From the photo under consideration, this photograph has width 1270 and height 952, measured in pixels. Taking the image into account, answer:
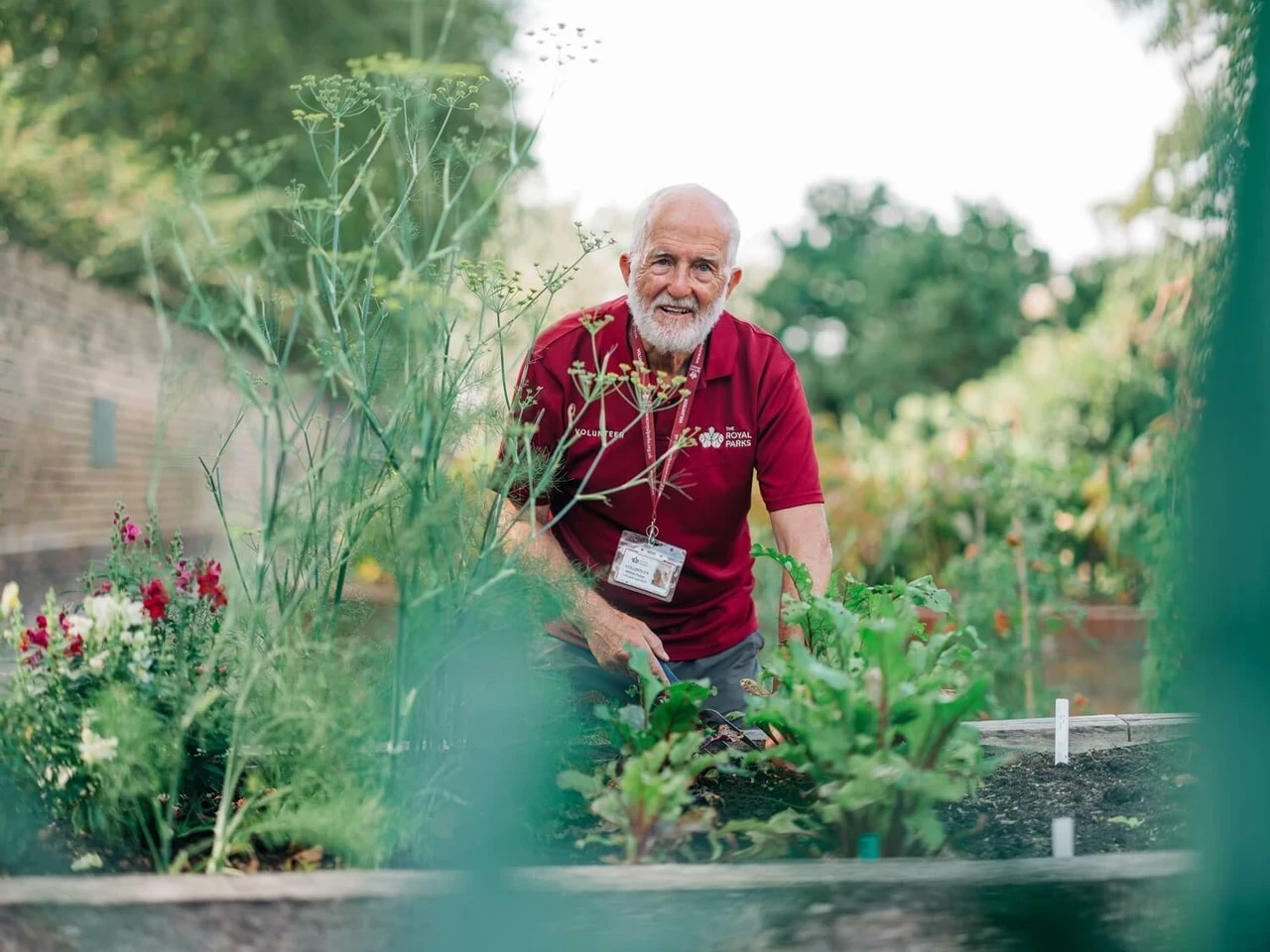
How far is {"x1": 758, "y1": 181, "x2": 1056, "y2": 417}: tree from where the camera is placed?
115 feet

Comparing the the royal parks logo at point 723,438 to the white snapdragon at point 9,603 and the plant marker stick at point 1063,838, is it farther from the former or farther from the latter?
the white snapdragon at point 9,603

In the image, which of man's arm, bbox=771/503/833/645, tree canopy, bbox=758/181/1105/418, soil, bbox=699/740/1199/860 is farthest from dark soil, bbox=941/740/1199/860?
tree canopy, bbox=758/181/1105/418

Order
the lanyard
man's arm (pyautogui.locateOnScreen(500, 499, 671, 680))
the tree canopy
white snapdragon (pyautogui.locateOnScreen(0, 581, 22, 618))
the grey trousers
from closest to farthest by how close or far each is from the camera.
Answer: white snapdragon (pyautogui.locateOnScreen(0, 581, 22, 618))
man's arm (pyautogui.locateOnScreen(500, 499, 671, 680))
the lanyard
the grey trousers
the tree canopy

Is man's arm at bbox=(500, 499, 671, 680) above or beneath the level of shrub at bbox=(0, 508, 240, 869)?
above

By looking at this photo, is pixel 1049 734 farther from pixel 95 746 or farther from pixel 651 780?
pixel 95 746

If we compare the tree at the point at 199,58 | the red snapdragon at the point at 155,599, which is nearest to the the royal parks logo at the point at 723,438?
the red snapdragon at the point at 155,599

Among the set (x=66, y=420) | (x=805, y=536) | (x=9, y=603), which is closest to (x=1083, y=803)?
(x=805, y=536)

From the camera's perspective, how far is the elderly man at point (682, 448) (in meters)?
2.84

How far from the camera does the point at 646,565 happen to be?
2.86 m

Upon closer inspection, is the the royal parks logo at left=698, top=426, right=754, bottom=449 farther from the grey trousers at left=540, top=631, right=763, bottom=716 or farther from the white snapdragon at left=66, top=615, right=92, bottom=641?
the white snapdragon at left=66, top=615, right=92, bottom=641

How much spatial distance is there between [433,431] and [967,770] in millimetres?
962

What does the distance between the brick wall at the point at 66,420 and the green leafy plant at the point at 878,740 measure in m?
5.24

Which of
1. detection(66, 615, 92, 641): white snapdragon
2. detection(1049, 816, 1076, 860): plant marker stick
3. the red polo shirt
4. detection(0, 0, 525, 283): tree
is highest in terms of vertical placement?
detection(0, 0, 525, 283): tree

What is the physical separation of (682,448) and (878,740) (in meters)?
1.13
